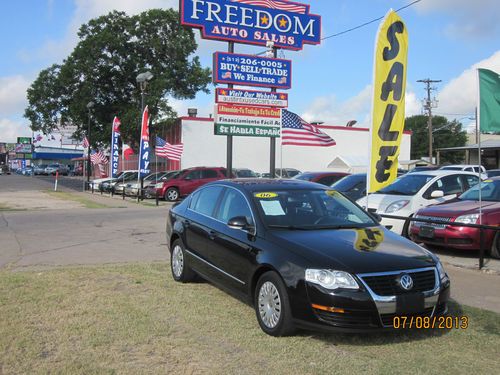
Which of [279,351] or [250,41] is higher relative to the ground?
[250,41]

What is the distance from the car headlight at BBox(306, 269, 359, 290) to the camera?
4477 mm

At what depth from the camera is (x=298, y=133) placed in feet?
60.7

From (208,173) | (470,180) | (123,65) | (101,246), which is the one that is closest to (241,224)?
(101,246)

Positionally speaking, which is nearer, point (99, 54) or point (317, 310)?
point (317, 310)

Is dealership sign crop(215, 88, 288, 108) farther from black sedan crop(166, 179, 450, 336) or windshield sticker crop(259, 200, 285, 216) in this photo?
windshield sticker crop(259, 200, 285, 216)

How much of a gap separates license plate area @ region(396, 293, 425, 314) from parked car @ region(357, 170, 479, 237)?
5331 millimetres

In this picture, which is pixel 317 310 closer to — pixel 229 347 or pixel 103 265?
pixel 229 347

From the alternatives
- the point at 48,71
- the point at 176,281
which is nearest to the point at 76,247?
the point at 176,281

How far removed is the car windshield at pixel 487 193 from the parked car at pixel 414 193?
533 millimetres

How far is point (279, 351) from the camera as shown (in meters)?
4.53

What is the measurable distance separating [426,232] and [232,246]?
188 inches

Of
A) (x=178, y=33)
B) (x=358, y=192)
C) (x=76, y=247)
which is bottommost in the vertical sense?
(x=76, y=247)

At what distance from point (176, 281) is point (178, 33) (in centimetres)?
4053

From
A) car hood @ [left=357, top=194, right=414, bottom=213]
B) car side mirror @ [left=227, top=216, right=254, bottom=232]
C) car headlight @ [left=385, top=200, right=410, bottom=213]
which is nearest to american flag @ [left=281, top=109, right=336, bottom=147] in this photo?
car hood @ [left=357, top=194, right=414, bottom=213]
